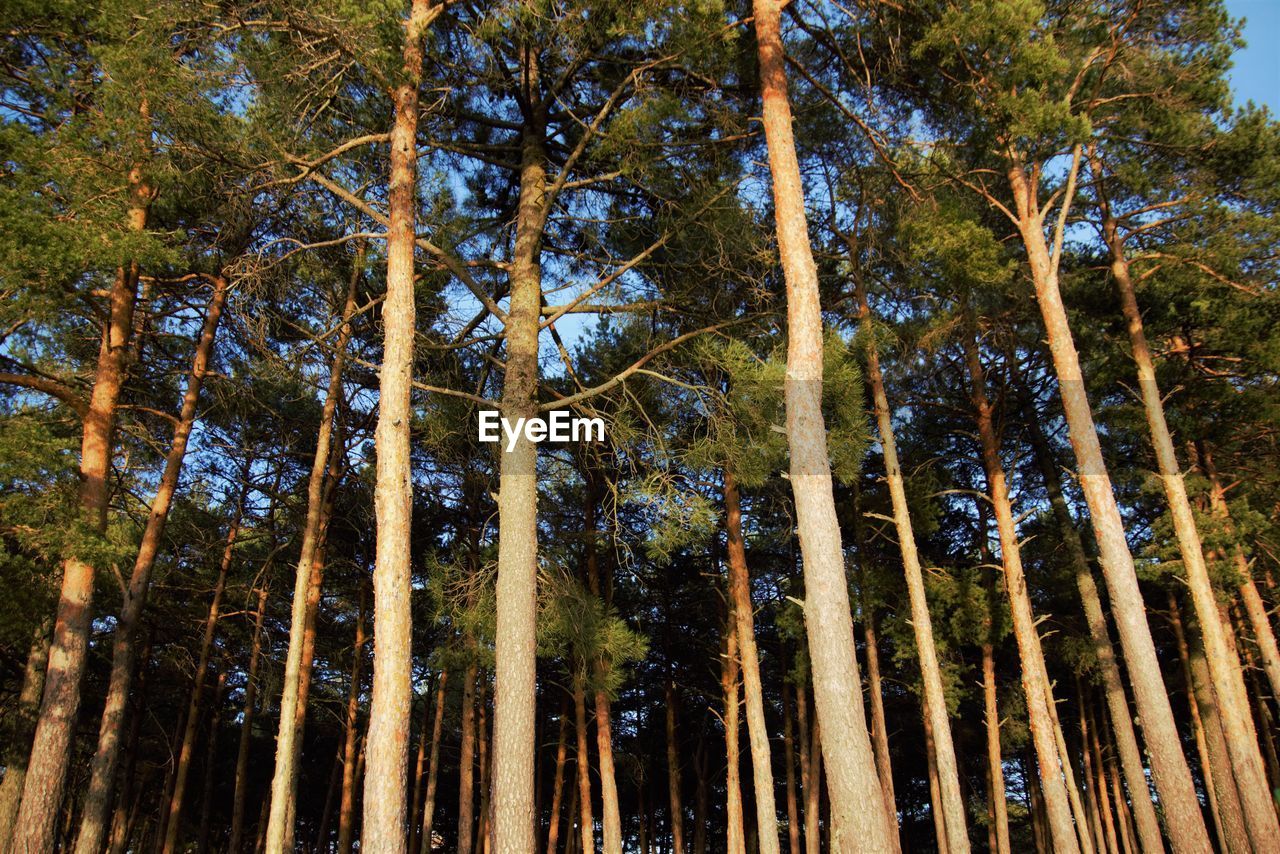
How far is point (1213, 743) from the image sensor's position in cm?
1292

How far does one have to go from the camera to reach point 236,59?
664 centimetres

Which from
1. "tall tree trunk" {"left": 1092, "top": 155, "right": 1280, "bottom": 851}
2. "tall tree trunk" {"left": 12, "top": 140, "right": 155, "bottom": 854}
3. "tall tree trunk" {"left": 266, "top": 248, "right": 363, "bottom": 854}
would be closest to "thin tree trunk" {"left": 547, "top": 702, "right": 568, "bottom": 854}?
"tall tree trunk" {"left": 266, "top": 248, "right": 363, "bottom": 854}

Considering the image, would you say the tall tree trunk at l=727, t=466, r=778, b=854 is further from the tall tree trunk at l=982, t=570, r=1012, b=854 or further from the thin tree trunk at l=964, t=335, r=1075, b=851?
the tall tree trunk at l=982, t=570, r=1012, b=854

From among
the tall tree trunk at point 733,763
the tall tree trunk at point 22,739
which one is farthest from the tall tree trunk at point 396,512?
the tall tree trunk at point 733,763

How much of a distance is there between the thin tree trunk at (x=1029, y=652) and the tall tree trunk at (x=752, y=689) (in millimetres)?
3484

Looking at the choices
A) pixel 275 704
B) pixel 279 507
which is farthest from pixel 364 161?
pixel 275 704

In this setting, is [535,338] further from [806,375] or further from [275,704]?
[275,704]

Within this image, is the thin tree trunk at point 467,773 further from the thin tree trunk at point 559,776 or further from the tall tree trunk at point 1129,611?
the tall tree trunk at point 1129,611

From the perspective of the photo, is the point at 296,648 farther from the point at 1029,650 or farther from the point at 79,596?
the point at 1029,650

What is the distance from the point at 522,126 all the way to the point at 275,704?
60.3 feet

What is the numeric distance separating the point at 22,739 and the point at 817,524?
371 inches

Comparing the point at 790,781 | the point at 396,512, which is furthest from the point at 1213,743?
the point at 396,512

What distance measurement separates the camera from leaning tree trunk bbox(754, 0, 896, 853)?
16.0 feet

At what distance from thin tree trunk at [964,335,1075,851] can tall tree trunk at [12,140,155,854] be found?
430 inches
